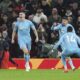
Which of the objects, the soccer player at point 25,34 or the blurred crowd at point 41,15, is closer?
the soccer player at point 25,34

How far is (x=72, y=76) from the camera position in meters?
14.9

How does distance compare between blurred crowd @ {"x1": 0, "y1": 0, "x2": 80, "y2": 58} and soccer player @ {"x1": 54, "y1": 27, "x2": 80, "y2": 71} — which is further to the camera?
blurred crowd @ {"x1": 0, "y1": 0, "x2": 80, "y2": 58}

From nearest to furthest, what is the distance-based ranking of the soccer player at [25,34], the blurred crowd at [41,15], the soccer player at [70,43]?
the soccer player at [70,43], the soccer player at [25,34], the blurred crowd at [41,15]

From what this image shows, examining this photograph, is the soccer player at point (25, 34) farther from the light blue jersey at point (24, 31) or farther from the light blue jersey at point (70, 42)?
the light blue jersey at point (70, 42)

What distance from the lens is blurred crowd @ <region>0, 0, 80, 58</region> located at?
20484 millimetres

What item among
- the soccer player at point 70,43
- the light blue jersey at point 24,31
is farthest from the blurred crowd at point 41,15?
the soccer player at point 70,43

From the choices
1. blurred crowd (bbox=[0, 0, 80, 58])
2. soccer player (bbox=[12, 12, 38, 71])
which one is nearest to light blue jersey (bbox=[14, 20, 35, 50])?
soccer player (bbox=[12, 12, 38, 71])

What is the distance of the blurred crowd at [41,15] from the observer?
67.2 feet

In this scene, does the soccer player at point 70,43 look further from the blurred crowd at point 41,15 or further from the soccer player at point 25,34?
the blurred crowd at point 41,15

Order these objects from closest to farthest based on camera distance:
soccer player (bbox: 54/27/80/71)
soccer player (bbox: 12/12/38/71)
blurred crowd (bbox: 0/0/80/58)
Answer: soccer player (bbox: 54/27/80/71), soccer player (bbox: 12/12/38/71), blurred crowd (bbox: 0/0/80/58)

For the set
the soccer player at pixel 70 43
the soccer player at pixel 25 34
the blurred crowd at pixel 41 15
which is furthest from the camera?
the blurred crowd at pixel 41 15

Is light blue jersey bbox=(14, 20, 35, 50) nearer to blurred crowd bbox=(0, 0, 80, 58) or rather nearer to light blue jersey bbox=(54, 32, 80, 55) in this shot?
light blue jersey bbox=(54, 32, 80, 55)

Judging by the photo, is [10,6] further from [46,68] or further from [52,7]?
[46,68]

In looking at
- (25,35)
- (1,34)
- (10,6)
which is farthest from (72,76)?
(10,6)
